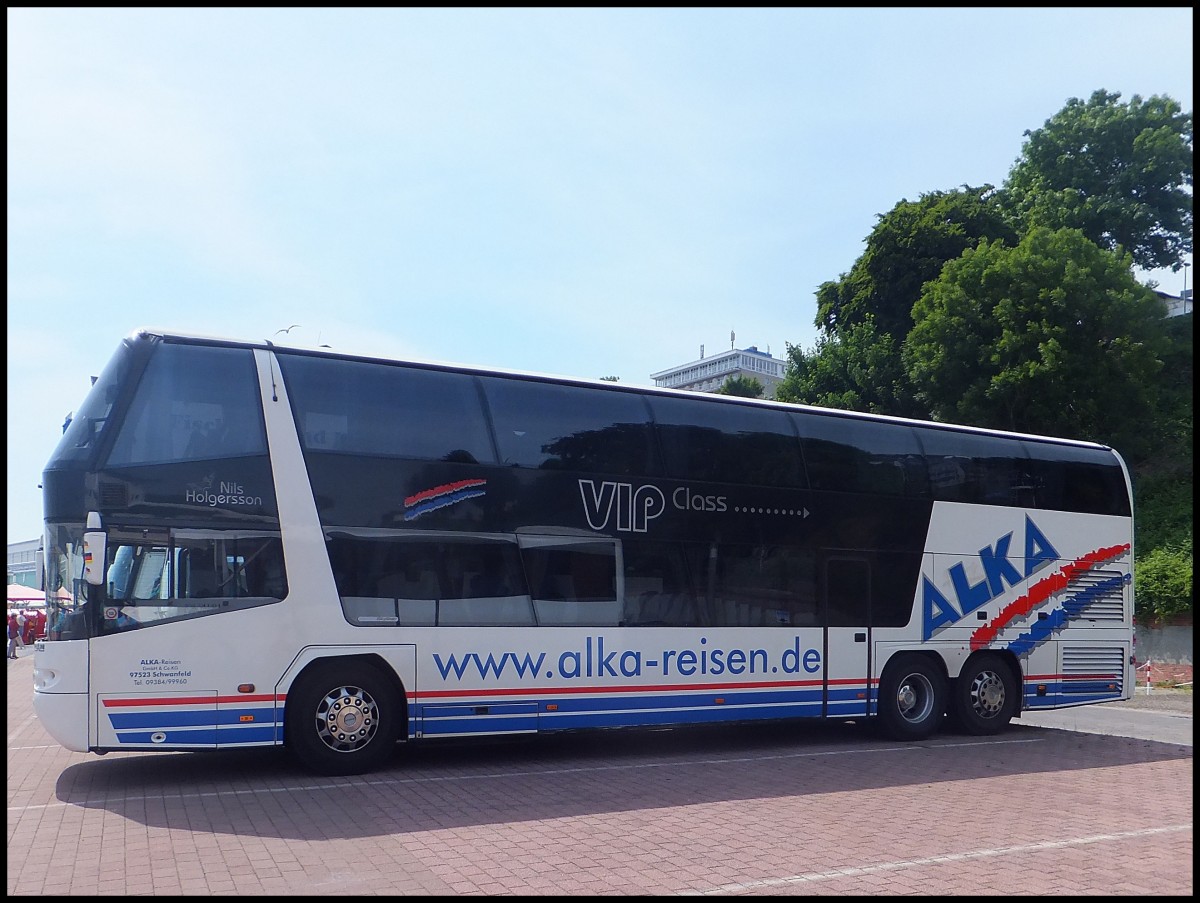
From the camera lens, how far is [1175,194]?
43719 millimetres

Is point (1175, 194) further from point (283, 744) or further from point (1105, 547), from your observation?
point (283, 744)

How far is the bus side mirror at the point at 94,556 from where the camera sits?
9.56 metres

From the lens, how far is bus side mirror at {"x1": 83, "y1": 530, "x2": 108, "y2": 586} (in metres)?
9.56

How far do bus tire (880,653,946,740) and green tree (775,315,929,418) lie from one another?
2505 cm

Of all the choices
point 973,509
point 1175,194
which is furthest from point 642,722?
point 1175,194

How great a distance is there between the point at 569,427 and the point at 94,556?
4896 mm

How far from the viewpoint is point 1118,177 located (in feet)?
146

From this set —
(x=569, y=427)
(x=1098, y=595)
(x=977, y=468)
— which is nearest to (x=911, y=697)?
(x=977, y=468)

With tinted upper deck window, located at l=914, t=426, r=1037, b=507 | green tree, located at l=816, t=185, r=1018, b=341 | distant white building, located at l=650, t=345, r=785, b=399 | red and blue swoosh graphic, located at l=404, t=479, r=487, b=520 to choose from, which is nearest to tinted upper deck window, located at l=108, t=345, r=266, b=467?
red and blue swoosh graphic, located at l=404, t=479, r=487, b=520

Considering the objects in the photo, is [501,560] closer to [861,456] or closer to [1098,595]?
[861,456]

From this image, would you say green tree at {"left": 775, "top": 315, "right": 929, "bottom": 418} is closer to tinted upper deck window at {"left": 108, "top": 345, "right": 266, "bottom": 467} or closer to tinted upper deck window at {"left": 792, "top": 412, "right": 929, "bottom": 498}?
tinted upper deck window at {"left": 792, "top": 412, "right": 929, "bottom": 498}

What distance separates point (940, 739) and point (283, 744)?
8.73m

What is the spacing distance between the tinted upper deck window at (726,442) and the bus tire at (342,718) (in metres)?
4.07

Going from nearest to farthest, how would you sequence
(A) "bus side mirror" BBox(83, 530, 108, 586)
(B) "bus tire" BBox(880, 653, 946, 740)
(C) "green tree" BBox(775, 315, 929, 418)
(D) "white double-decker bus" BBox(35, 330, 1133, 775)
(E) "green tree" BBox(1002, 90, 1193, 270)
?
1. (A) "bus side mirror" BBox(83, 530, 108, 586)
2. (D) "white double-decker bus" BBox(35, 330, 1133, 775)
3. (B) "bus tire" BBox(880, 653, 946, 740)
4. (C) "green tree" BBox(775, 315, 929, 418)
5. (E) "green tree" BBox(1002, 90, 1193, 270)
